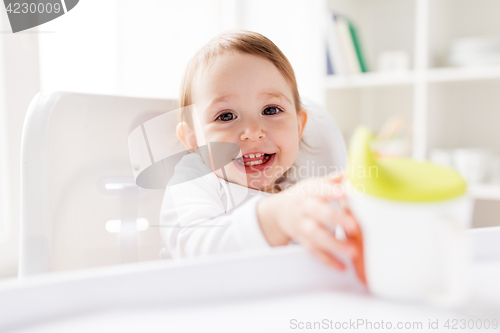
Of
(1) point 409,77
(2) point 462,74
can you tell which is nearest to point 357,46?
(1) point 409,77

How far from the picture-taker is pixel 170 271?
265mm

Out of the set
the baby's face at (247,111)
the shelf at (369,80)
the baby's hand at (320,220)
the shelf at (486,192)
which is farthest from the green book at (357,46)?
the baby's hand at (320,220)

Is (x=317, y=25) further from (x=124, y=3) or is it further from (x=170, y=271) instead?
(x=170, y=271)

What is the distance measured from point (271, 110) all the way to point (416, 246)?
1.43ft

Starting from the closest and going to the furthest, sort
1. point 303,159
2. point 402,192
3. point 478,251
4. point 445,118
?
point 402,192 < point 478,251 < point 303,159 < point 445,118

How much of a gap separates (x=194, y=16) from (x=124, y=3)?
0.34 m

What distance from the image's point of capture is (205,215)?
53 cm

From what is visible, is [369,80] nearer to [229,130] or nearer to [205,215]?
[229,130]

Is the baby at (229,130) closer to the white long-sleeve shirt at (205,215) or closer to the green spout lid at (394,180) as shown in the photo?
the white long-sleeve shirt at (205,215)

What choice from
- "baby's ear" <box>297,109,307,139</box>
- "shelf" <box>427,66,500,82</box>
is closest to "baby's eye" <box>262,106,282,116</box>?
"baby's ear" <box>297,109,307,139</box>

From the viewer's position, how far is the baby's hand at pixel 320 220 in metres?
0.27

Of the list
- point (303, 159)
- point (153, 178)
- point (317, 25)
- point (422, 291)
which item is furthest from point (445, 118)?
point (422, 291)

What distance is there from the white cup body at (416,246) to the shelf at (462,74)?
1282 mm

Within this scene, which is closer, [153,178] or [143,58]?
[153,178]
